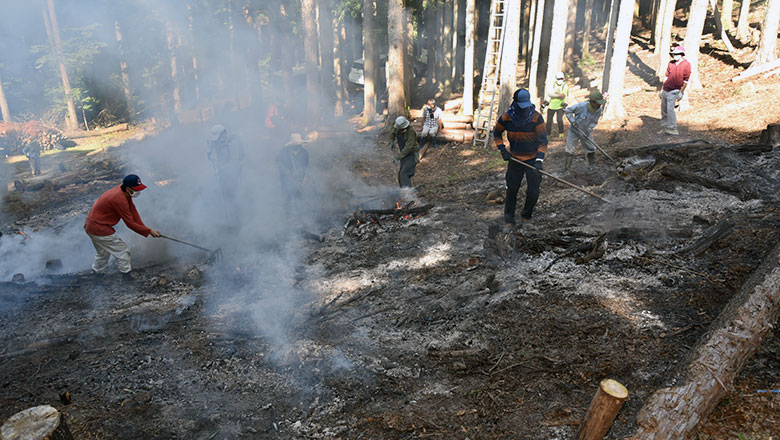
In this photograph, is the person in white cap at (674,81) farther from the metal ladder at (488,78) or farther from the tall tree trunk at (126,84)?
the tall tree trunk at (126,84)

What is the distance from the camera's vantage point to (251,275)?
22.3ft

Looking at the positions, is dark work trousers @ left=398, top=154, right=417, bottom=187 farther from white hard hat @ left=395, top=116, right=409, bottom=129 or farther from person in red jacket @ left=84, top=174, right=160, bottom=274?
person in red jacket @ left=84, top=174, right=160, bottom=274

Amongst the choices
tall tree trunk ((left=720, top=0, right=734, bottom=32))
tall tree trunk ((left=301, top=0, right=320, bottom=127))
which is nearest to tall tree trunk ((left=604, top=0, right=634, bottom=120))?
tall tree trunk ((left=720, top=0, right=734, bottom=32))

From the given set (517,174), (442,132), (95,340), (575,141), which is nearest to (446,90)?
(442,132)

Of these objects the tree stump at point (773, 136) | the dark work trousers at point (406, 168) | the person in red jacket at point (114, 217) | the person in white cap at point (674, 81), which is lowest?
the dark work trousers at point (406, 168)

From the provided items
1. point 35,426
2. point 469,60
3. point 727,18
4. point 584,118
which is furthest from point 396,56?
point 35,426

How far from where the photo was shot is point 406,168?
9.87 meters

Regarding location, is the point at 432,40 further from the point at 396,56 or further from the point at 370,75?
the point at 396,56

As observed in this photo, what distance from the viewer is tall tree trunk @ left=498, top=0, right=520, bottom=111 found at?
1251 cm

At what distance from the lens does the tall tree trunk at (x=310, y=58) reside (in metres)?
17.9

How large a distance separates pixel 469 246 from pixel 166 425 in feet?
14.6

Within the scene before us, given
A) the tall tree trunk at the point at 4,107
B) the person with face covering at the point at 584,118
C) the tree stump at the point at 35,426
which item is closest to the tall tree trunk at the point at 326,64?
the tall tree trunk at the point at 4,107

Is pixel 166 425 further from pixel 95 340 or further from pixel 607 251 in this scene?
pixel 607 251

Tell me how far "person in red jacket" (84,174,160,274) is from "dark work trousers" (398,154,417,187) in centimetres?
499
